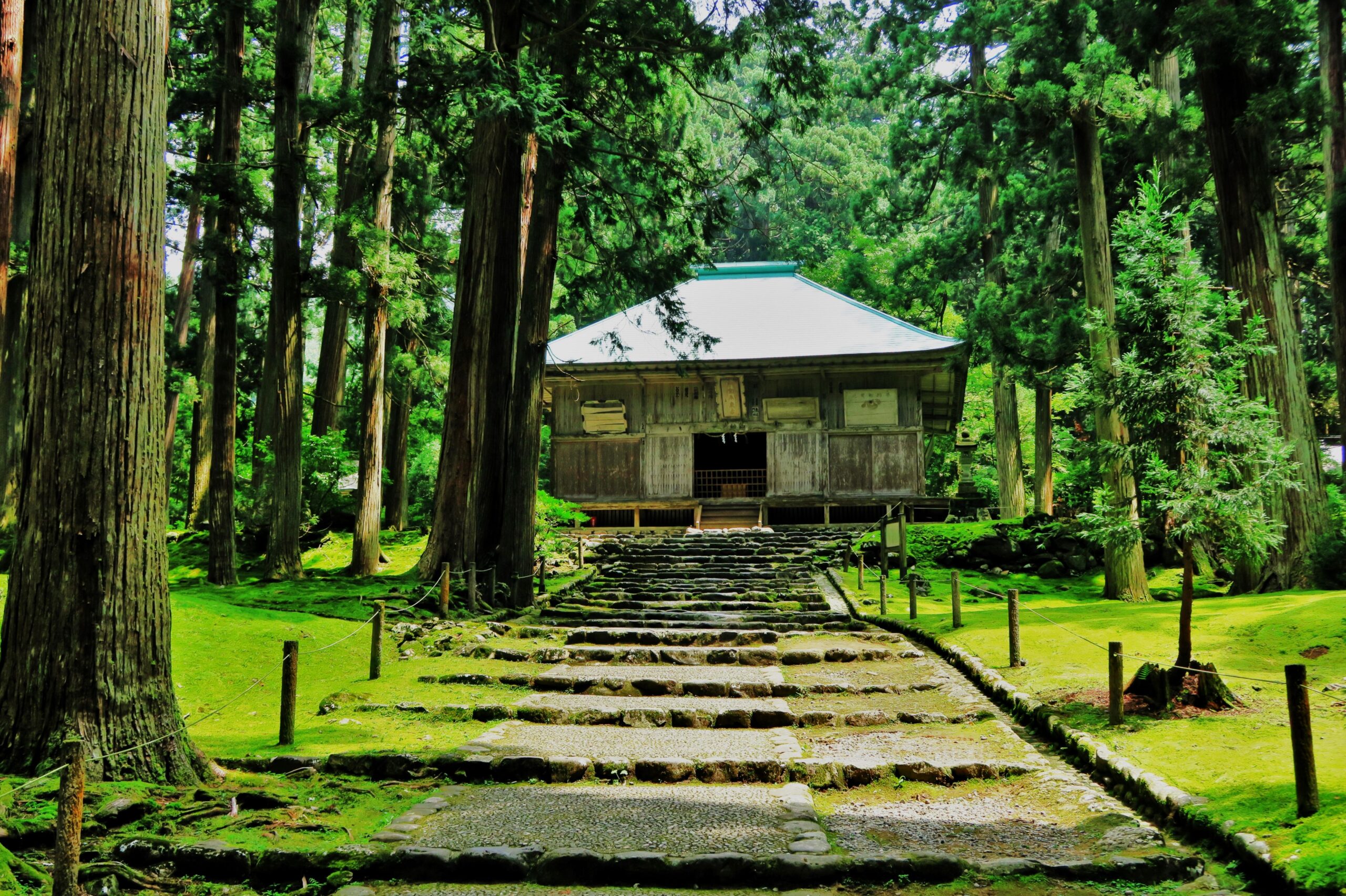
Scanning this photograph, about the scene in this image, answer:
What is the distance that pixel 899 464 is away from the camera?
2147 centimetres

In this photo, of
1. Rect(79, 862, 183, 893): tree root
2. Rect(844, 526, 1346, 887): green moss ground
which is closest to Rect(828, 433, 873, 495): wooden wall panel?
Rect(844, 526, 1346, 887): green moss ground

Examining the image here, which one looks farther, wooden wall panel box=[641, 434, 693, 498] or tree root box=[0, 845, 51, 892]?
wooden wall panel box=[641, 434, 693, 498]

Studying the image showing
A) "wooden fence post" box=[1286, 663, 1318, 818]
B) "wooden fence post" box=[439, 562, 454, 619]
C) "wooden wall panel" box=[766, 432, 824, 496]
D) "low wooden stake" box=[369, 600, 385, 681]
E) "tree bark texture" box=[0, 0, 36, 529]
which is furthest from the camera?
"wooden wall panel" box=[766, 432, 824, 496]

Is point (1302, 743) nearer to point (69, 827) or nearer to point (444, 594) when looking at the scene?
point (69, 827)

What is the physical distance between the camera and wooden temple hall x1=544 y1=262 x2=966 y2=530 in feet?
70.0

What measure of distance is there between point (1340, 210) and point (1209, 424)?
5571mm

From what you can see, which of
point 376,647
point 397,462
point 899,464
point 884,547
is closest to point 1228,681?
point 376,647

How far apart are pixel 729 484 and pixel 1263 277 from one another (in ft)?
45.0

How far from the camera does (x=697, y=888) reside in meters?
4.10

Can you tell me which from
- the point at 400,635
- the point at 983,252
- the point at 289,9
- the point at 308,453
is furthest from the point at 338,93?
the point at 983,252

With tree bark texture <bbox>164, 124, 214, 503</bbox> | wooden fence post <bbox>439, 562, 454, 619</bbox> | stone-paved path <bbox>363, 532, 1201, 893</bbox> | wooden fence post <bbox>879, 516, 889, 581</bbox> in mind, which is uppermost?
tree bark texture <bbox>164, 124, 214, 503</bbox>

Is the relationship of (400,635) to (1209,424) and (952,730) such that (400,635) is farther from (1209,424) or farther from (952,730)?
(1209,424)

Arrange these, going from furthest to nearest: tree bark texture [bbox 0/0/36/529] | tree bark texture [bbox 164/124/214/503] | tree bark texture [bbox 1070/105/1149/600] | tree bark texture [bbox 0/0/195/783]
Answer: tree bark texture [bbox 164/124/214/503] < tree bark texture [bbox 1070/105/1149/600] < tree bark texture [bbox 0/0/36/529] < tree bark texture [bbox 0/0/195/783]

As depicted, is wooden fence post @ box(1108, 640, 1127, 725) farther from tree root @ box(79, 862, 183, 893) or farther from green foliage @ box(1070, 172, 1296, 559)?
tree root @ box(79, 862, 183, 893)
